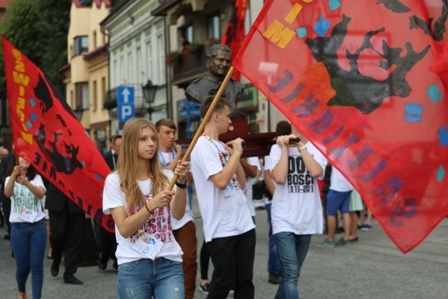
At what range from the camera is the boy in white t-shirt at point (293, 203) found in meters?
7.89

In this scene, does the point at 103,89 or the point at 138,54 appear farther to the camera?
Result: the point at 103,89

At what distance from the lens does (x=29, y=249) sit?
9328 mm

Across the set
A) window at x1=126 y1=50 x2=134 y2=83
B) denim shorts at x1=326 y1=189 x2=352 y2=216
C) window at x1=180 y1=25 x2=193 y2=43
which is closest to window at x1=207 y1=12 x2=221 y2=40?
window at x1=180 y1=25 x2=193 y2=43

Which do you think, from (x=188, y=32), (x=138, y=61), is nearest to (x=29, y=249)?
(x=188, y=32)

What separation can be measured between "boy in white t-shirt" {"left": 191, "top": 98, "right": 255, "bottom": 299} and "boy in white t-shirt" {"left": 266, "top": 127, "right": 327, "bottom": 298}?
452 mm

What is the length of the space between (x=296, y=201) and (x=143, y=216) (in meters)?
2.70

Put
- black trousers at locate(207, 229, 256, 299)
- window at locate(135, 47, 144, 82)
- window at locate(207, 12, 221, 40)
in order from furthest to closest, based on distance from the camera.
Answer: window at locate(135, 47, 144, 82) → window at locate(207, 12, 221, 40) → black trousers at locate(207, 229, 256, 299)

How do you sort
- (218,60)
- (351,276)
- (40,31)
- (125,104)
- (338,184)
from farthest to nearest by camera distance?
(40,31), (125,104), (338,184), (351,276), (218,60)

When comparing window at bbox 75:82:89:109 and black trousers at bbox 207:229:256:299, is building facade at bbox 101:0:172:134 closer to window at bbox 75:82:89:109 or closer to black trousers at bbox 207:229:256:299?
window at bbox 75:82:89:109

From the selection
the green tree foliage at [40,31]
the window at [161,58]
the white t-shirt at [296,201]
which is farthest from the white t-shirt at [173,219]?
the green tree foliage at [40,31]

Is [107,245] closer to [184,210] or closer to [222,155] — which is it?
[222,155]

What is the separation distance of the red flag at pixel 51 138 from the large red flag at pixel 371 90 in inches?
139

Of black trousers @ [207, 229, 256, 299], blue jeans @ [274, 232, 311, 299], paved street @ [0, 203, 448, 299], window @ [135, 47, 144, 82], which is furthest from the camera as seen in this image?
window @ [135, 47, 144, 82]

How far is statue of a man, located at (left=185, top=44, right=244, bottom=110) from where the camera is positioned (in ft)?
28.2
